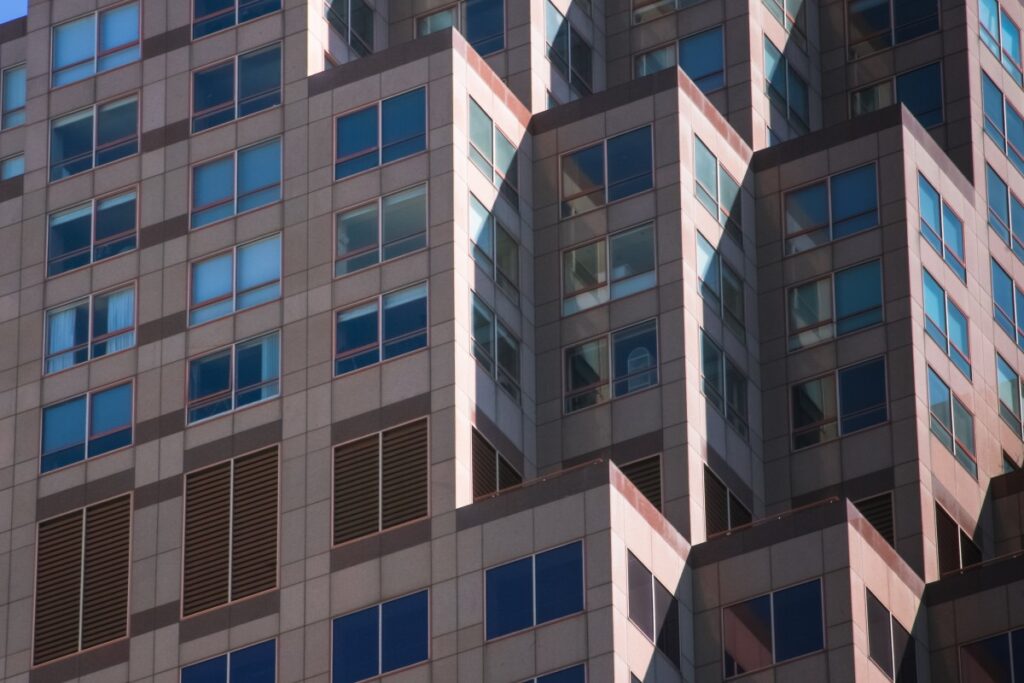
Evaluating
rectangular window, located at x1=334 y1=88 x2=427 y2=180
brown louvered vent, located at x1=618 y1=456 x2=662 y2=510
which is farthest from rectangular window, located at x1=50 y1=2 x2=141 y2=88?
brown louvered vent, located at x1=618 y1=456 x2=662 y2=510

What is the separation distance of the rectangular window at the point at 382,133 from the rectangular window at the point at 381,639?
1324 cm

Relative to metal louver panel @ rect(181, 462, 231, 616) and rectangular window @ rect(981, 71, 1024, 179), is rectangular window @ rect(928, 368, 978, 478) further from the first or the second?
metal louver panel @ rect(181, 462, 231, 616)

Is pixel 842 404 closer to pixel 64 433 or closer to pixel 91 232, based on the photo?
pixel 64 433

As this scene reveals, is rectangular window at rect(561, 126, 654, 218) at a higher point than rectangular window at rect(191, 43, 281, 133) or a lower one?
lower

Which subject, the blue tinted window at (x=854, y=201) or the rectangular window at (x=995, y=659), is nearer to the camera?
the rectangular window at (x=995, y=659)

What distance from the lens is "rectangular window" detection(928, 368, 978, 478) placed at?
8138 cm

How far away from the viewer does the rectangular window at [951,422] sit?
8138cm

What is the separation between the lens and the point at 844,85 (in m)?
94.1

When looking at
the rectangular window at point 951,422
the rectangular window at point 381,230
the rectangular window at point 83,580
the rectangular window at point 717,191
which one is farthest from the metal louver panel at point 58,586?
the rectangular window at point 951,422

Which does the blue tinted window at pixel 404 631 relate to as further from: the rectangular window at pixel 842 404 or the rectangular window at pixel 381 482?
the rectangular window at pixel 842 404

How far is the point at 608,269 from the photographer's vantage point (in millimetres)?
80875

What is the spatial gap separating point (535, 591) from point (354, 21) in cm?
2264

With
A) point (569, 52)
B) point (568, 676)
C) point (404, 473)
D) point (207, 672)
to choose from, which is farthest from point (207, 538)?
point (569, 52)

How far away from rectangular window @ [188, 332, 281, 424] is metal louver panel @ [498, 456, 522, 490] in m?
6.50
